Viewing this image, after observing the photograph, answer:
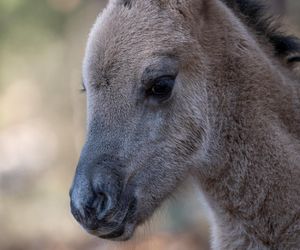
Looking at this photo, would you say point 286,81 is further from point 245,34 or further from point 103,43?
point 103,43

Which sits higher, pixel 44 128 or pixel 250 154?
pixel 250 154

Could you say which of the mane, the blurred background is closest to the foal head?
the mane

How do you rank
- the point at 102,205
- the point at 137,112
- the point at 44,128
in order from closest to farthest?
1. the point at 102,205
2. the point at 137,112
3. the point at 44,128

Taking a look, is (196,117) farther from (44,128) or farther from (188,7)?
(44,128)

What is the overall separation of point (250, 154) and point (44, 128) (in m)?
18.6

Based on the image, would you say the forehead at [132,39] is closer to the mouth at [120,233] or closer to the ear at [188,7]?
the ear at [188,7]

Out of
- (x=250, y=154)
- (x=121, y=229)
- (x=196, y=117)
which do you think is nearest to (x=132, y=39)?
(x=196, y=117)

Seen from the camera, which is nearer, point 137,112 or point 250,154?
point 137,112

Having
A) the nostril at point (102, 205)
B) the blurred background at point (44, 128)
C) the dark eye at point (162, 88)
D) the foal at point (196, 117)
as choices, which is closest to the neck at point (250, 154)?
the foal at point (196, 117)

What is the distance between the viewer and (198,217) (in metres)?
13.7

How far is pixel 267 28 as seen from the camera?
6402 millimetres

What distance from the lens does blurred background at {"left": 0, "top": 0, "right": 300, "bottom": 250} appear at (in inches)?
660

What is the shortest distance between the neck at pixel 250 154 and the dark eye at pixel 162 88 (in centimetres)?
33

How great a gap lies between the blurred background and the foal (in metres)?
7.36
